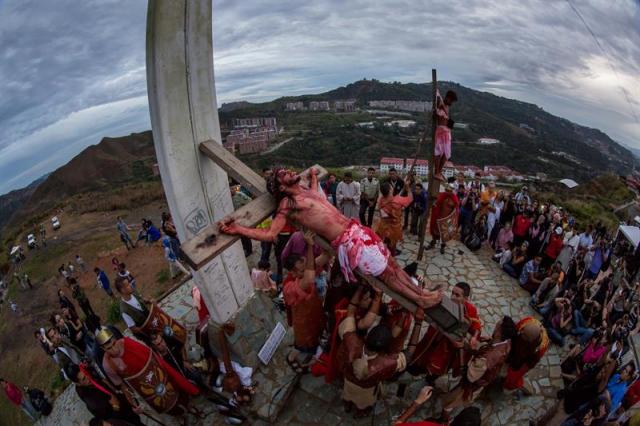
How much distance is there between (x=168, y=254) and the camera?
28.0 ft

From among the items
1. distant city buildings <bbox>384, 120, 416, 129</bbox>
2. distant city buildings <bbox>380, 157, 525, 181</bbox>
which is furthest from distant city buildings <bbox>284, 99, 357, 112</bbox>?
distant city buildings <bbox>380, 157, 525, 181</bbox>

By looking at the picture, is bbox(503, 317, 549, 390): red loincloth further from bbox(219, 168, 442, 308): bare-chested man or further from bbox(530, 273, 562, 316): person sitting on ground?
bbox(530, 273, 562, 316): person sitting on ground

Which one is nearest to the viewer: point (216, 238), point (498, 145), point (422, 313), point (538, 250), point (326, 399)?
point (216, 238)

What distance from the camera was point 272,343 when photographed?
507 centimetres

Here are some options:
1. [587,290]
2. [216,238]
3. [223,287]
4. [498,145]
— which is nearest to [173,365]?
[223,287]

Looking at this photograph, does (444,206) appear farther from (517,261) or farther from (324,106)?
(324,106)

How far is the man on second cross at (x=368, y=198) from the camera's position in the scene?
8.91 metres

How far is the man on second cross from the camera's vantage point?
351 inches

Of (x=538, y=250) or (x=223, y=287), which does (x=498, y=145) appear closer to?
(x=538, y=250)

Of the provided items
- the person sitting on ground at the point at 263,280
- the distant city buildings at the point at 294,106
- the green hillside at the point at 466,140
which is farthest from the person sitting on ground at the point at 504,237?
the distant city buildings at the point at 294,106

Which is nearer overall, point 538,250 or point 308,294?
point 308,294

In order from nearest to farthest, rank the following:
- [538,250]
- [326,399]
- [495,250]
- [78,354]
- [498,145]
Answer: [326,399], [78,354], [538,250], [495,250], [498,145]

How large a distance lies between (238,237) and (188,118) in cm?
186

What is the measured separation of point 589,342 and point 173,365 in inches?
254
